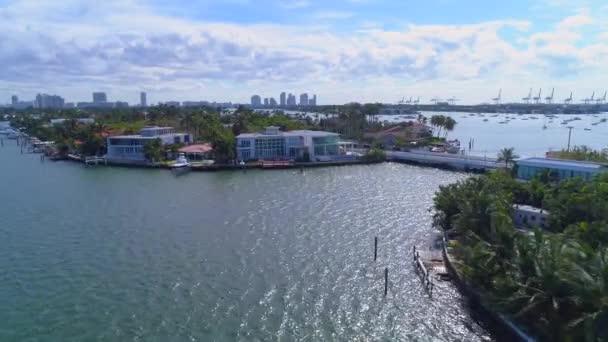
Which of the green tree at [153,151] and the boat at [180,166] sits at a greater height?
the green tree at [153,151]

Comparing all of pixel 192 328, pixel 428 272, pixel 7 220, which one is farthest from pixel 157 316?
pixel 7 220

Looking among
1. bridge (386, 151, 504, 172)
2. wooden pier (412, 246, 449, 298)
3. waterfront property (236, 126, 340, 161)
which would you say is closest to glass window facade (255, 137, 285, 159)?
waterfront property (236, 126, 340, 161)

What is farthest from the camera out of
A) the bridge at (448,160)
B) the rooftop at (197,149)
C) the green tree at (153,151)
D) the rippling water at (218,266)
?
the rooftop at (197,149)

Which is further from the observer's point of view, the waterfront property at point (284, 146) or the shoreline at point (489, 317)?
the waterfront property at point (284, 146)

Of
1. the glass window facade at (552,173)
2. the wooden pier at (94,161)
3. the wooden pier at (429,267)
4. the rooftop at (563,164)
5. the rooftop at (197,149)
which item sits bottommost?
the wooden pier at (429,267)

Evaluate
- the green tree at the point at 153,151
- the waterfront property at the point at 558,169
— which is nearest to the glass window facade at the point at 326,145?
the green tree at the point at 153,151

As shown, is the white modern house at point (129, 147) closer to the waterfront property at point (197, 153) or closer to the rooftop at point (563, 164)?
the waterfront property at point (197, 153)
